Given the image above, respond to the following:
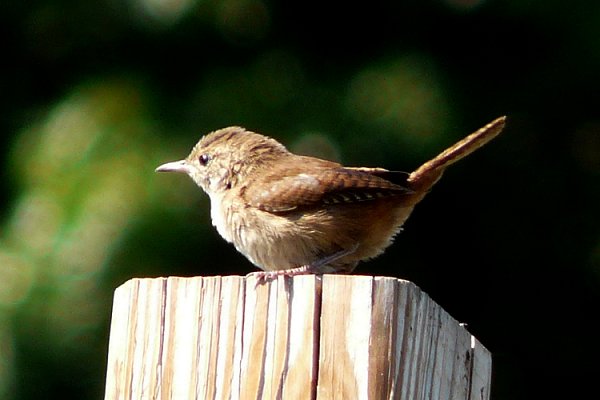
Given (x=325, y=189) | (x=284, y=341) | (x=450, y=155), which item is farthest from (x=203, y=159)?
(x=284, y=341)

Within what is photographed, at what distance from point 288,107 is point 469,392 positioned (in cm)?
333

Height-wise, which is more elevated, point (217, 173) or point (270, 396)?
point (217, 173)

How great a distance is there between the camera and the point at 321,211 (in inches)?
177

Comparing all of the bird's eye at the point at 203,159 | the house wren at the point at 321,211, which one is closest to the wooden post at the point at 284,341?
the house wren at the point at 321,211

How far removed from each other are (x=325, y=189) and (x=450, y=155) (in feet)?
1.69

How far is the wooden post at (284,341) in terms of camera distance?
2711 millimetres

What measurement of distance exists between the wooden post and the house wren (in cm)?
132

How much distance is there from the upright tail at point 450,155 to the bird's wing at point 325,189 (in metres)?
0.07

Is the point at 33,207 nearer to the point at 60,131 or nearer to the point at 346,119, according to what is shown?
the point at 60,131

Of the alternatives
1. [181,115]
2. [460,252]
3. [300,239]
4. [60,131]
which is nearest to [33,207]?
[60,131]

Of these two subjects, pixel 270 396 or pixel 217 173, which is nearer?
pixel 270 396

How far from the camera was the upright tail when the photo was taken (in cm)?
453

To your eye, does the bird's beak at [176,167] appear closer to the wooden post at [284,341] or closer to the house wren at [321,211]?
the house wren at [321,211]

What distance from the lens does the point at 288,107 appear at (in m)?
6.31
